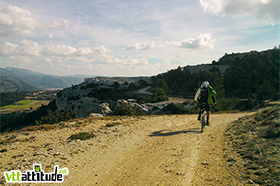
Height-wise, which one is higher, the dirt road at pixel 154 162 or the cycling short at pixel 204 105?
the cycling short at pixel 204 105

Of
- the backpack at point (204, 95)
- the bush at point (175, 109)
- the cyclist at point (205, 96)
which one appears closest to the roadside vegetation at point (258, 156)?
the cyclist at point (205, 96)

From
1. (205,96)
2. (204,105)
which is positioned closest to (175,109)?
(204,105)

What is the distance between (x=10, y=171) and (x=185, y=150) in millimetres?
6913

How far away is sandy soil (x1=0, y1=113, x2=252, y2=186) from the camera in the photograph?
5.52 m

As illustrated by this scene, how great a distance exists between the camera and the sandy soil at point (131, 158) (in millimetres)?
5520

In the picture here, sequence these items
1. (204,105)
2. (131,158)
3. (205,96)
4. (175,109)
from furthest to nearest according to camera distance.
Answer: (175,109) → (204,105) → (205,96) → (131,158)

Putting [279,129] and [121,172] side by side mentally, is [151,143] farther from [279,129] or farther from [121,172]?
[279,129]

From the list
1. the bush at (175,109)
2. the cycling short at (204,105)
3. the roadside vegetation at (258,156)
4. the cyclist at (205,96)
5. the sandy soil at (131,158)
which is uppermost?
the cyclist at (205,96)

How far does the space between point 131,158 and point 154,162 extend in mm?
1149

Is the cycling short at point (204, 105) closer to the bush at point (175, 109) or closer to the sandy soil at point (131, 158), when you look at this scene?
the sandy soil at point (131, 158)

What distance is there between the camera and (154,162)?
669cm

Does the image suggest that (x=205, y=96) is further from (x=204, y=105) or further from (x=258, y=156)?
(x=258, y=156)

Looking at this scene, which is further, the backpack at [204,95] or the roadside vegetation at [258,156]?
the backpack at [204,95]

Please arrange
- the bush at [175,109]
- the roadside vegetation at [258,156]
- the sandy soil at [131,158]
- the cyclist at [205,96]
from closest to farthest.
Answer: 1. the roadside vegetation at [258,156]
2. the sandy soil at [131,158]
3. the cyclist at [205,96]
4. the bush at [175,109]
